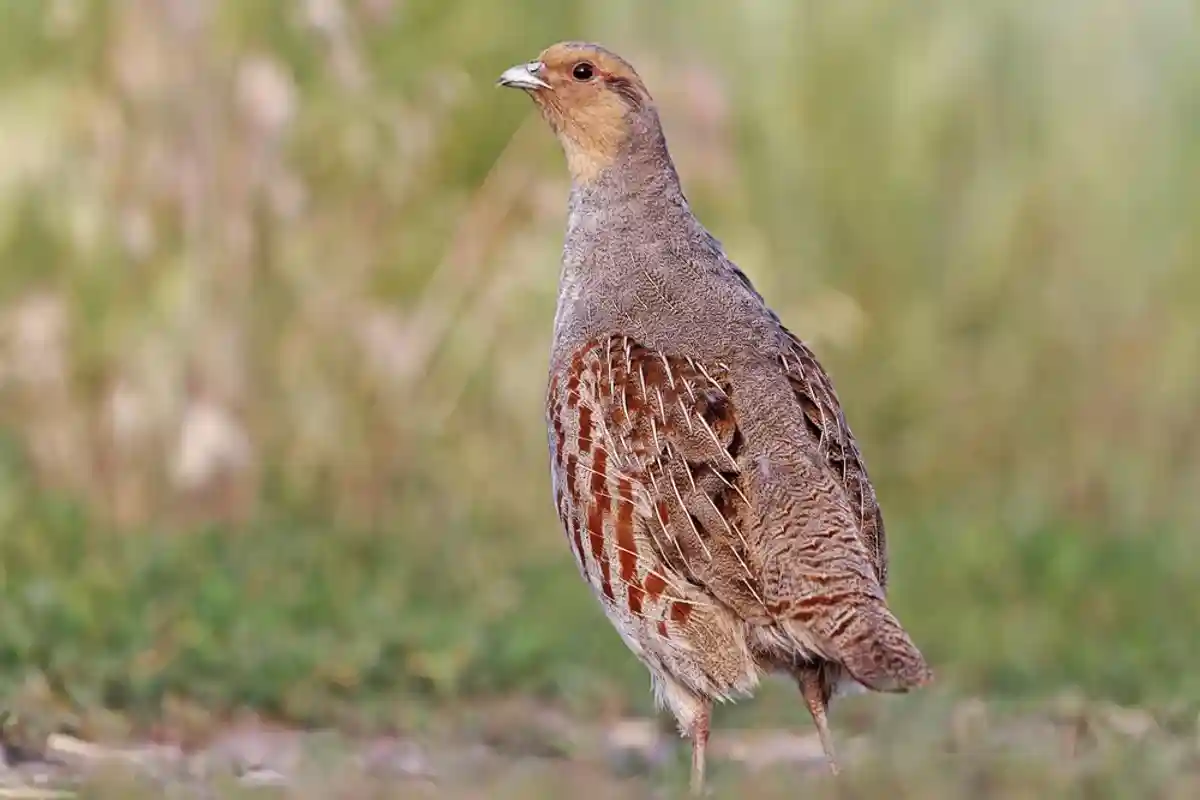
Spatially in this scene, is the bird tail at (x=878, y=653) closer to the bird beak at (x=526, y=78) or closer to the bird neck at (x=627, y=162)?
the bird neck at (x=627, y=162)

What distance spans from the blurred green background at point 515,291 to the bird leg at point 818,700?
1760 mm

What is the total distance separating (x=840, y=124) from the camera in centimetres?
718

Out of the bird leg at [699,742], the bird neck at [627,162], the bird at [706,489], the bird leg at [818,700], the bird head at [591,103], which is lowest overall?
the bird leg at [699,742]

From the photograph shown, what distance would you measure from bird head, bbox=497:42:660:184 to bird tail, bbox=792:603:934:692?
1.33m

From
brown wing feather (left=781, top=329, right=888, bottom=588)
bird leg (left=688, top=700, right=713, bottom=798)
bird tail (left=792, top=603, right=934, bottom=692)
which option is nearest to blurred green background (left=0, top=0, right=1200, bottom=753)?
bird leg (left=688, top=700, right=713, bottom=798)

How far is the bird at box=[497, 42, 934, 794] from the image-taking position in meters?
3.49

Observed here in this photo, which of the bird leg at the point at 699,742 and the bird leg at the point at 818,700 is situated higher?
the bird leg at the point at 818,700

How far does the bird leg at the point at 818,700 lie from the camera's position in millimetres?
3652

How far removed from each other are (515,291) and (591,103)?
2.49 meters

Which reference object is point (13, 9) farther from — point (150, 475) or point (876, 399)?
point (876, 399)

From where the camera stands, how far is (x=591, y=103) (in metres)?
4.19

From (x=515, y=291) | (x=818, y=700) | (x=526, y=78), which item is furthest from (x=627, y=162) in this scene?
(x=515, y=291)

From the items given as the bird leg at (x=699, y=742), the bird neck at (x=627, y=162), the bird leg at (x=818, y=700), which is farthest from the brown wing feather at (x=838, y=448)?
the bird neck at (x=627, y=162)

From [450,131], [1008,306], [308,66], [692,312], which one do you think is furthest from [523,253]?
[692,312]
